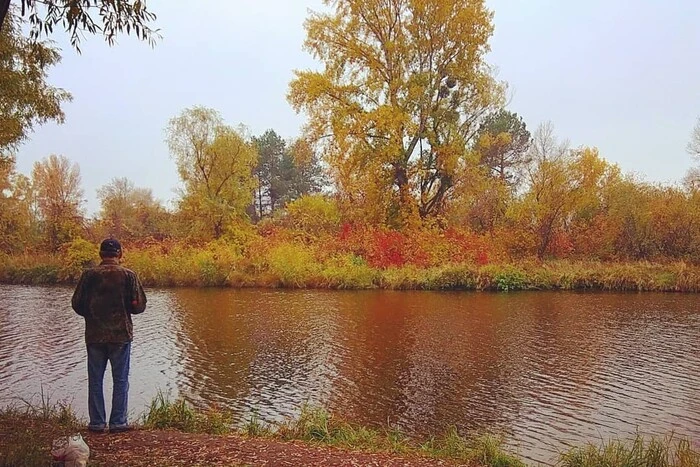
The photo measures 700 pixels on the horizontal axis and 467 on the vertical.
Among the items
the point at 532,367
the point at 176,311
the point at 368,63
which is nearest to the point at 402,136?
the point at 368,63

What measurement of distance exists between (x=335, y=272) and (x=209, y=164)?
1411 cm

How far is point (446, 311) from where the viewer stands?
64.6 feet

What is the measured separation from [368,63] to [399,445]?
28921 millimetres

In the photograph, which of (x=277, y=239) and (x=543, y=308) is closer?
(x=543, y=308)

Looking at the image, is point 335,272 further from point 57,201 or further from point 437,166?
point 57,201

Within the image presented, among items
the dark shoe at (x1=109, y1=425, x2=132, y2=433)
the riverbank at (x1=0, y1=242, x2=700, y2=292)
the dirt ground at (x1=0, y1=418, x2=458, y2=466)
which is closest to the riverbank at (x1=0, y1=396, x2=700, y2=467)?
the dirt ground at (x1=0, y1=418, x2=458, y2=466)

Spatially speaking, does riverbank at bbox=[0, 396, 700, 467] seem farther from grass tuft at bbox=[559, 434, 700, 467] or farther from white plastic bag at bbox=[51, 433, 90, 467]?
white plastic bag at bbox=[51, 433, 90, 467]

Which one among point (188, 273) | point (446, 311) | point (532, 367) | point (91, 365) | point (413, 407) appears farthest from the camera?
point (188, 273)

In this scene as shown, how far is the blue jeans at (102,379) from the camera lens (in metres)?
6.11

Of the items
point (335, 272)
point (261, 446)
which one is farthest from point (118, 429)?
point (335, 272)

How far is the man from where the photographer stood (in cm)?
605

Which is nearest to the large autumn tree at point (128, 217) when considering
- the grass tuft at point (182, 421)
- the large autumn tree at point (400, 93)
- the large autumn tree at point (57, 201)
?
the large autumn tree at point (57, 201)

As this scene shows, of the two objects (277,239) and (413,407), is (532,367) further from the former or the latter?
(277,239)

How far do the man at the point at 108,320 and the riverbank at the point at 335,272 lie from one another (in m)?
21.7
